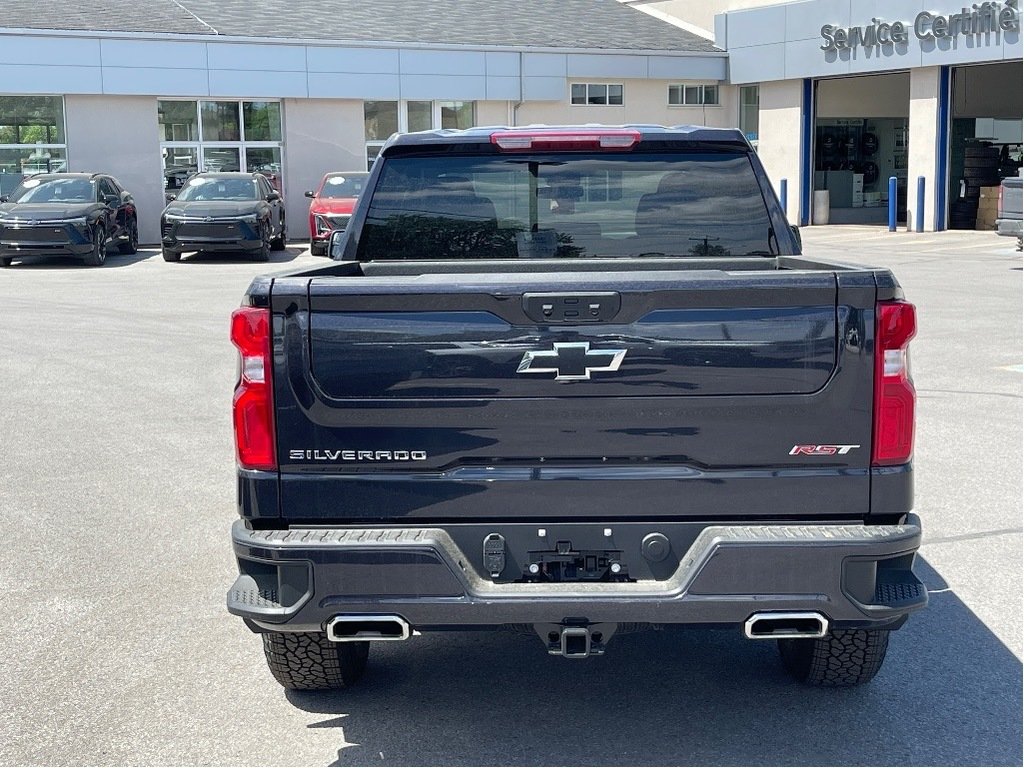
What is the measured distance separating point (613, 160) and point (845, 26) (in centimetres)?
2897

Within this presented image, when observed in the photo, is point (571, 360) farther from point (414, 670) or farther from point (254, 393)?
point (414, 670)

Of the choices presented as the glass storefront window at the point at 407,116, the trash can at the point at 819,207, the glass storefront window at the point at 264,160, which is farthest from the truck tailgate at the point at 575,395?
the trash can at the point at 819,207

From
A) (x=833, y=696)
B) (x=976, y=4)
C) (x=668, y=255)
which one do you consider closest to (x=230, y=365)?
(x=668, y=255)

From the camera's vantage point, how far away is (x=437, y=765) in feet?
13.3

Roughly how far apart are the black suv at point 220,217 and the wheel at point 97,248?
1.11 metres

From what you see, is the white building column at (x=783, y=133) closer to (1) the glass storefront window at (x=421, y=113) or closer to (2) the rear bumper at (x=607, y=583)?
(1) the glass storefront window at (x=421, y=113)

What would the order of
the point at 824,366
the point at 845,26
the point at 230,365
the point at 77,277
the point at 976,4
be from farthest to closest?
the point at 845,26
the point at 976,4
the point at 77,277
the point at 230,365
the point at 824,366

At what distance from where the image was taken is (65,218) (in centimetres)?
2389

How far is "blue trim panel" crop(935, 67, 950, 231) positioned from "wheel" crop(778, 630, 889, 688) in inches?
1101

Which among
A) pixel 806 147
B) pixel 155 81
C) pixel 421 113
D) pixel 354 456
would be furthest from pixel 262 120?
pixel 354 456

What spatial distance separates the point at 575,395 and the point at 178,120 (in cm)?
2890

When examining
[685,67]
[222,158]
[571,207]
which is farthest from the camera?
[685,67]

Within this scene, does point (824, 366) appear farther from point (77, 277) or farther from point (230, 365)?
point (77, 277)

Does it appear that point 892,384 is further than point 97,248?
No
